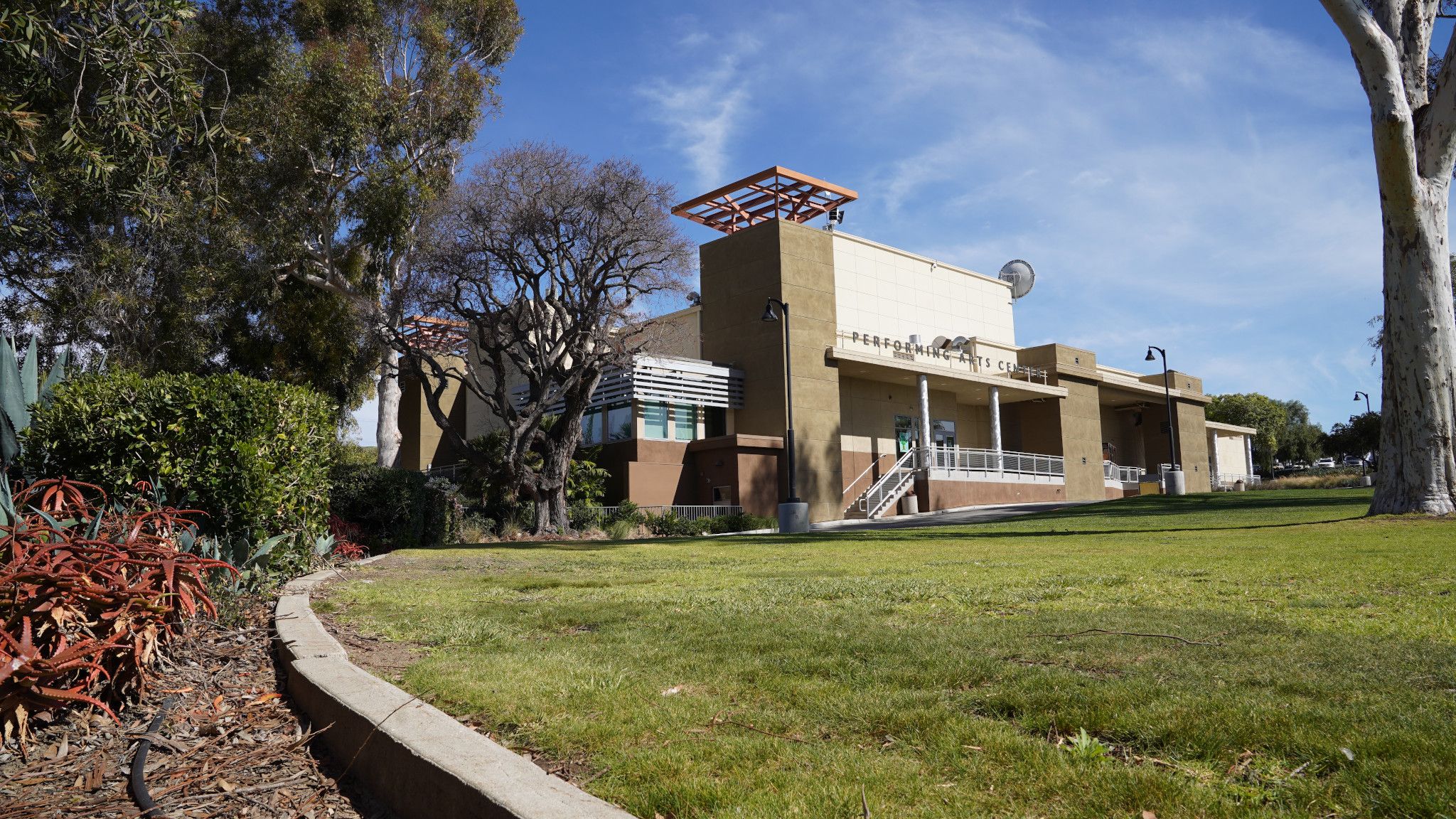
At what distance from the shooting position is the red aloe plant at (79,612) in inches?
138

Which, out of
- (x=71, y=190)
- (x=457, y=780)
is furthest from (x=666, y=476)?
(x=457, y=780)

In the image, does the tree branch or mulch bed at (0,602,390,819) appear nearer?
mulch bed at (0,602,390,819)

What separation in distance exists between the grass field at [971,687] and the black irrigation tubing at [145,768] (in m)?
1.04

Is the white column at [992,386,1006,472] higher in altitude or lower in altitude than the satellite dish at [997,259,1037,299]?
lower

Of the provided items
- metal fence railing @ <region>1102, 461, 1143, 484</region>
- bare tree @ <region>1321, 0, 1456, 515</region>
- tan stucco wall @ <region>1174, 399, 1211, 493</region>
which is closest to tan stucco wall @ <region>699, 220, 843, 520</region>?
bare tree @ <region>1321, 0, 1456, 515</region>

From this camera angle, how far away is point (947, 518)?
28516 mm

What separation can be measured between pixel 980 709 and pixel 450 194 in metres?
23.4

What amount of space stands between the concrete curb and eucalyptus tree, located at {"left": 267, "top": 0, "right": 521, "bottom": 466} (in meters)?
22.1

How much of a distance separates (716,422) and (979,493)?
11364mm

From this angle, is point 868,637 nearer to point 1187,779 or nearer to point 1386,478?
point 1187,779

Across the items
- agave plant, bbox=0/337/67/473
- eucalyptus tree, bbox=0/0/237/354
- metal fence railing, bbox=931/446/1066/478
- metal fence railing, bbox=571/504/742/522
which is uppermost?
eucalyptus tree, bbox=0/0/237/354

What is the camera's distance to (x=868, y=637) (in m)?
5.27

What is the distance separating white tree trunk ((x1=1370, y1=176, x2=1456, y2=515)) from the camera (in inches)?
690

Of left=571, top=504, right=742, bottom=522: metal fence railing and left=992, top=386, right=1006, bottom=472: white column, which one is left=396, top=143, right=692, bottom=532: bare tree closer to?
left=571, top=504, right=742, bottom=522: metal fence railing
